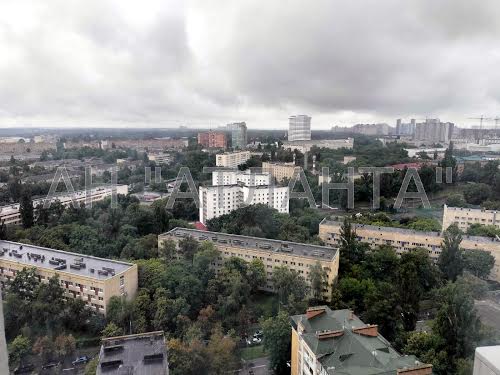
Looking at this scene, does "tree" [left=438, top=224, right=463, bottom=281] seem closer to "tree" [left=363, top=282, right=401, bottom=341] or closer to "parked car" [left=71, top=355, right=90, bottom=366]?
"tree" [left=363, top=282, right=401, bottom=341]

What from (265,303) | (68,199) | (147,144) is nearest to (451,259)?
(265,303)

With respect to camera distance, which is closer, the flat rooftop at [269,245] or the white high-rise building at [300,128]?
the flat rooftop at [269,245]

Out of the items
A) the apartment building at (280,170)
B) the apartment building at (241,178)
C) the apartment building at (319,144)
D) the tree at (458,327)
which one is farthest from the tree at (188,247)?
the apartment building at (319,144)

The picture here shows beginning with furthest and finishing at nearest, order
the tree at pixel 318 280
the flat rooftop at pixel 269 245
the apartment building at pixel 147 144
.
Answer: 1. the apartment building at pixel 147 144
2. the flat rooftop at pixel 269 245
3. the tree at pixel 318 280

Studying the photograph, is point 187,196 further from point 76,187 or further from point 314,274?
point 314,274

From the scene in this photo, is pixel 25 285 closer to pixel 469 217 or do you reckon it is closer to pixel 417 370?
pixel 417 370

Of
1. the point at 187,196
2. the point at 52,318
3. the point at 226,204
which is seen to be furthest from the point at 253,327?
the point at 187,196

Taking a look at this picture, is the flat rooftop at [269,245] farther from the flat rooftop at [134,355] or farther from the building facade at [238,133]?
the building facade at [238,133]
